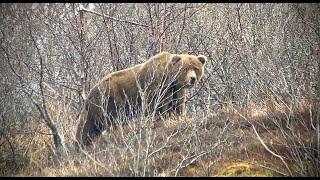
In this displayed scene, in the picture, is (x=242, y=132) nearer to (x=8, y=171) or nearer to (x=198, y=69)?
(x=198, y=69)

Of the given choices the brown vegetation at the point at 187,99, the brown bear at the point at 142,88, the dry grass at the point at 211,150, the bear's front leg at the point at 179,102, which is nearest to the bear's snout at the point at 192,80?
the brown bear at the point at 142,88

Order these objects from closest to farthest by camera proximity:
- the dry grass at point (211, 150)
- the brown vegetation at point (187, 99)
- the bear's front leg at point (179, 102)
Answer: the dry grass at point (211, 150), the brown vegetation at point (187, 99), the bear's front leg at point (179, 102)

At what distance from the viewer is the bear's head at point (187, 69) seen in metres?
9.73

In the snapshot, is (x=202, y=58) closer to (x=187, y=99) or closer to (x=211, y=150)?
(x=187, y=99)

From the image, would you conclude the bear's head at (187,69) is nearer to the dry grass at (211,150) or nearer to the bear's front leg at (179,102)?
the bear's front leg at (179,102)

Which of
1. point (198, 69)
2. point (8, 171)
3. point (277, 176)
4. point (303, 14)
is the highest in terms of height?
point (303, 14)

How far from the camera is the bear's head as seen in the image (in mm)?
9725

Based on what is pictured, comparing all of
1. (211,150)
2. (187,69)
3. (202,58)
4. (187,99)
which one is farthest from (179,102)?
(211,150)

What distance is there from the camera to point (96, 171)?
19.8 ft

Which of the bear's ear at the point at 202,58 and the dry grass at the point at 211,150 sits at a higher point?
the bear's ear at the point at 202,58

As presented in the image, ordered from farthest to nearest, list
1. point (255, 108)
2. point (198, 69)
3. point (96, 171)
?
point (198, 69)
point (255, 108)
point (96, 171)

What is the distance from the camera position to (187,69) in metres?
9.88

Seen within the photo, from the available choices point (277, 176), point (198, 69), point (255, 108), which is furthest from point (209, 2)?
point (277, 176)

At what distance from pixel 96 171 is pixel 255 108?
3.53m
